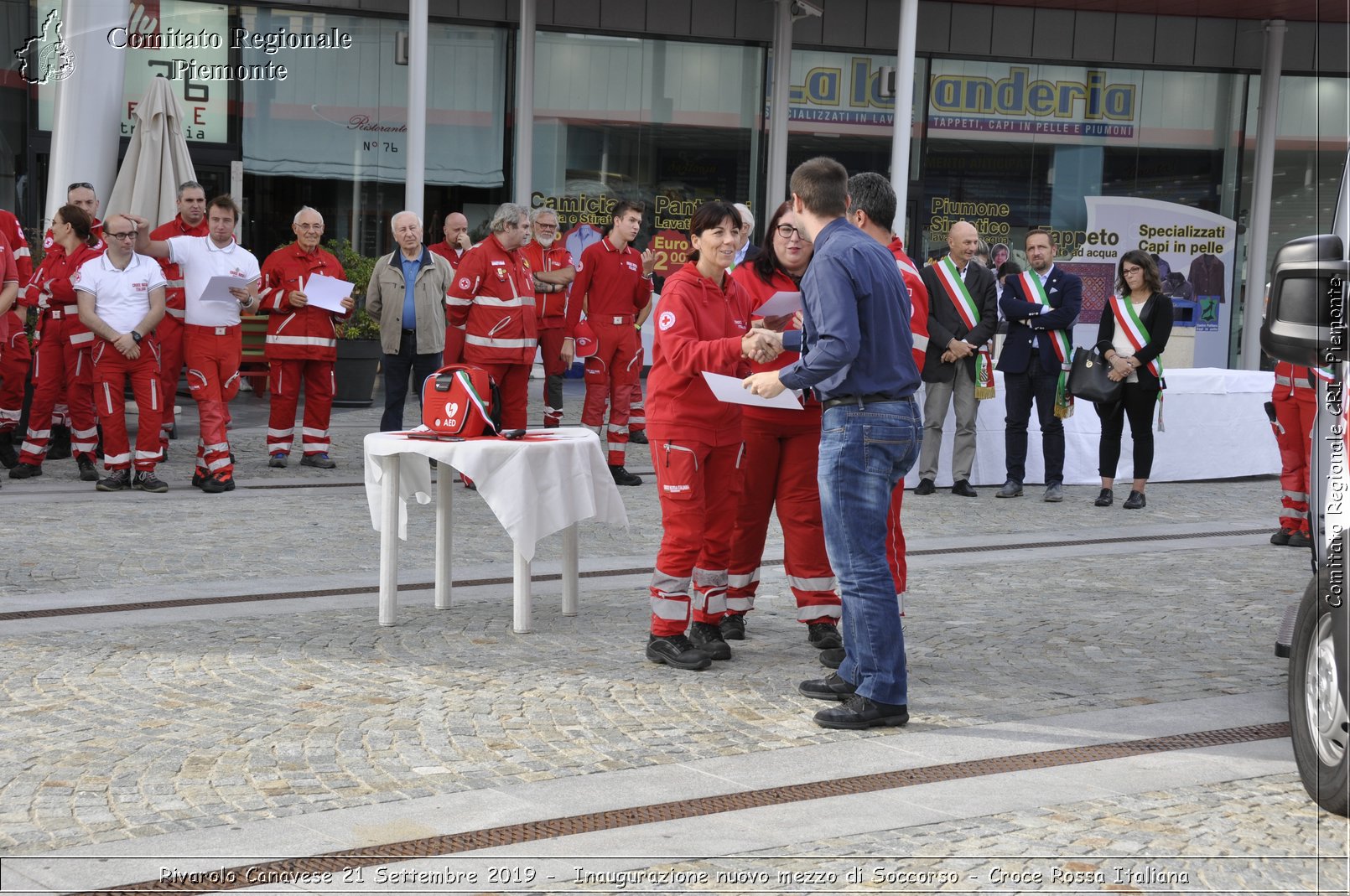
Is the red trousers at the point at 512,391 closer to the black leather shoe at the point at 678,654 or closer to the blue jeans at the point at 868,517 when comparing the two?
the black leather shoe at the point at 678,654

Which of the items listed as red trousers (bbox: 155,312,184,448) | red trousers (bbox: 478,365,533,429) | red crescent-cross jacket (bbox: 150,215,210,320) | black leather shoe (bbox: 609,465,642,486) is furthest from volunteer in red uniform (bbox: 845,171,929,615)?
red trousers (bbox: 155,312,184,448)

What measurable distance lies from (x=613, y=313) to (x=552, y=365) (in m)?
1.23

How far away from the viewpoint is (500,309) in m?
11.1

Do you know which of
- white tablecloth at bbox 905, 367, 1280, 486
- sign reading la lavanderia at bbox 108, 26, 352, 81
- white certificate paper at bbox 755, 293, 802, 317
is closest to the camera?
white certificate paper at bbox 755, 293, 802, 317

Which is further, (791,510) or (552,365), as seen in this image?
(552,365)

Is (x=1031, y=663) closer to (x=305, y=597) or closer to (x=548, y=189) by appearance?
(x=305, y=597)

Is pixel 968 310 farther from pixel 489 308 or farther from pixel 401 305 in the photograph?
pixel 401 305

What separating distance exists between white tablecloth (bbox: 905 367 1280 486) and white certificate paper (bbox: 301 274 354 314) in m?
4.75

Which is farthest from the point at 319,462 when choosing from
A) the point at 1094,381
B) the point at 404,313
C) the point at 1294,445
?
the point at 1294,445

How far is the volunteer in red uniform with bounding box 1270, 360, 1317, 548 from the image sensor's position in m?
10.0

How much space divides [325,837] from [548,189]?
55.0 feet

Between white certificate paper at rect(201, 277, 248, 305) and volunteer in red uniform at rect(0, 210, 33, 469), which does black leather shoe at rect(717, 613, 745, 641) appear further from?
volunteer in red uniform at rect(0, 210, 33, 469)

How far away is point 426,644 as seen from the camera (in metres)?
6.75

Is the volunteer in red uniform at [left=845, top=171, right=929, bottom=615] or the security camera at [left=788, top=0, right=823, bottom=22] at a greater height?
the security camera at [left=788, top=0, right=823, bottom=22]
